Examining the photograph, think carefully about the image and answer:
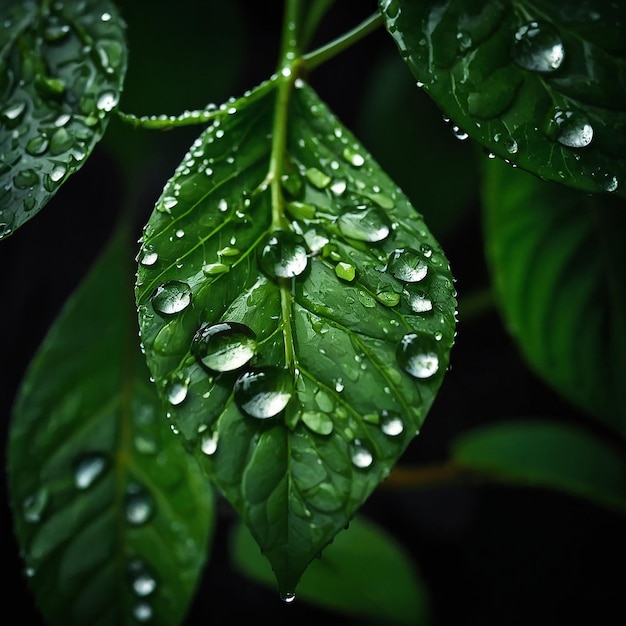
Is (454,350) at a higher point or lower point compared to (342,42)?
lower

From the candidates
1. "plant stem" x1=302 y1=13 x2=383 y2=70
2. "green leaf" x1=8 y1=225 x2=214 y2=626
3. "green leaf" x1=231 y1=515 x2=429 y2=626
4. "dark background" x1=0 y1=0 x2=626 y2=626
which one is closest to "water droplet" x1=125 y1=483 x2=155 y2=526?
"green leaf" x1=8 y1=225 x2=214 y2=626

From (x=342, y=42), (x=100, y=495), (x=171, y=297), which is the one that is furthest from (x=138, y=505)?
(x=342, y=42)

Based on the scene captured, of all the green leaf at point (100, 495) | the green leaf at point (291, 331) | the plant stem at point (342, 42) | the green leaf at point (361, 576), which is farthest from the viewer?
the green leaf at point (361, 576)

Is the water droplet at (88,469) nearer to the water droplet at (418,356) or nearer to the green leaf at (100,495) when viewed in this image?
the green leaf at (100,495)

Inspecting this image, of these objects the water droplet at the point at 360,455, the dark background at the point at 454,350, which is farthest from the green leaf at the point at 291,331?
the dark background at the point at 454,350

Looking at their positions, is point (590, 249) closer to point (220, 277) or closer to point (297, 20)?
point (297, 20)

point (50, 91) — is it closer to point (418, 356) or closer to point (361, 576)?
point (418, 356)

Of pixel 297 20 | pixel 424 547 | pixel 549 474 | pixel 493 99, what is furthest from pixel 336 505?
pixel 424 547
